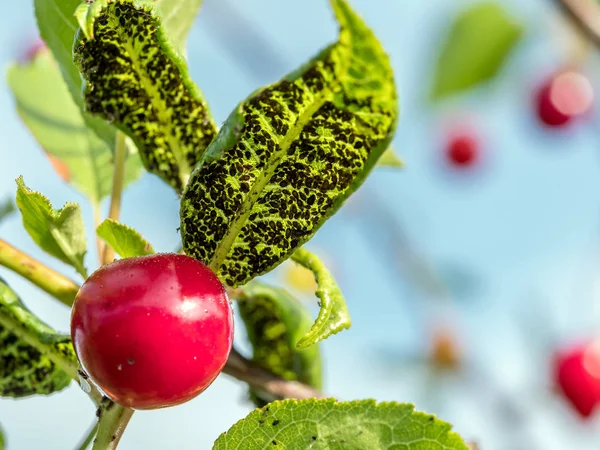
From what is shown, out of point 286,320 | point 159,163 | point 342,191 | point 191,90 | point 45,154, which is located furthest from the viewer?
point 45,154

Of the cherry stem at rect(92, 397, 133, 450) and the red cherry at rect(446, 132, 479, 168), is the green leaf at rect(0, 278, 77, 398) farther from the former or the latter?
the red cherry at rect(446, 132, 479, 168)

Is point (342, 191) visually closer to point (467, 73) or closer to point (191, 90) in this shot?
point (191, 90)

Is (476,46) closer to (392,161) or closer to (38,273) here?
(392,161)

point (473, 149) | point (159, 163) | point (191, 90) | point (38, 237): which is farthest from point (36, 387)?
point (473, 149)

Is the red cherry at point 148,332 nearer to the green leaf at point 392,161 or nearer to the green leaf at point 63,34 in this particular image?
the green leaf at point 63,34

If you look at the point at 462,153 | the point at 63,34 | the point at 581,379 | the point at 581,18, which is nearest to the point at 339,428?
the point at 63,34
